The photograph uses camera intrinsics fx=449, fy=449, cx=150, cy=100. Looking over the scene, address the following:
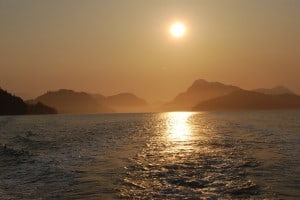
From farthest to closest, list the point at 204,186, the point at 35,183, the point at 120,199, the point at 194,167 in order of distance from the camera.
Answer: the point at 194,167 < the point at 35,183 < the point at 204,186 < the point at 120,199

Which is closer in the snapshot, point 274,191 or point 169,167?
point 274,191

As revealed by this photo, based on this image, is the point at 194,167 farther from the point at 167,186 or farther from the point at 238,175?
the point at 167,186

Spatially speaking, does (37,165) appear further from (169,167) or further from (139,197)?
(139,197)

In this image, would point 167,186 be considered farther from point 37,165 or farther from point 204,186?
point 37,165

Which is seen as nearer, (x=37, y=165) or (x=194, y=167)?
(x=194, y=167)

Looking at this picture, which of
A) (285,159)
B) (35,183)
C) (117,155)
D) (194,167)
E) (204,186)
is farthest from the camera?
(117,155)

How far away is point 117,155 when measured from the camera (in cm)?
3647

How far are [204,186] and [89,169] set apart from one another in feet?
30.2

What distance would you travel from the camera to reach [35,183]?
950 inches

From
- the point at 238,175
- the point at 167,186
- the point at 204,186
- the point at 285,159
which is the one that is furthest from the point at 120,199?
the point at 285,159

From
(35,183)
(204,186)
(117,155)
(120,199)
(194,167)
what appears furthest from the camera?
(117,155)

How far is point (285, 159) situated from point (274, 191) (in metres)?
11.3

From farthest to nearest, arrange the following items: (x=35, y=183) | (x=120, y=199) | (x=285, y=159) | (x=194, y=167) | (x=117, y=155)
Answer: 1. (x=117, y=155)
2. (x=285, y=159)
3. (x=194, y=167)
4. (x=35, y=183)
5. (x=120, y=199)

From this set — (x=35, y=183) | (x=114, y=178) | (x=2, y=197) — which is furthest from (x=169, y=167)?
(x=2, y=197)
